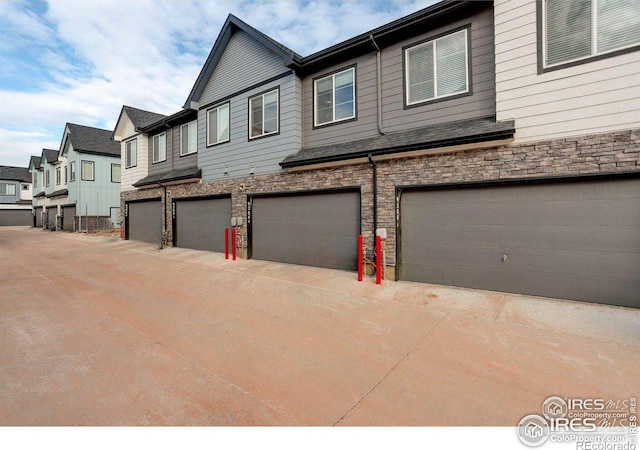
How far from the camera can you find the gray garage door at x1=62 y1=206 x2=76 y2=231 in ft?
83.8

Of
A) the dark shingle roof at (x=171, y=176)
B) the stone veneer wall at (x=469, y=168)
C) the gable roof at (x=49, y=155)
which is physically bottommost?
the stone veneer wall at (x=469, y=168)

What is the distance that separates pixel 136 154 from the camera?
56.7 ft

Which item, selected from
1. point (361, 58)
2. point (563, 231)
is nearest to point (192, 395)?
point (563, 231)

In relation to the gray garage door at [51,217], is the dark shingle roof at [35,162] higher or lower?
higher

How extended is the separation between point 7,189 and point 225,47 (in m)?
49.6

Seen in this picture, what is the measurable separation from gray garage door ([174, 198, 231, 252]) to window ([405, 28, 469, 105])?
317 inches

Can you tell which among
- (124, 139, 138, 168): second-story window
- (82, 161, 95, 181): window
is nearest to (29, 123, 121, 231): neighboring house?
(82, 161, 95, 181): window

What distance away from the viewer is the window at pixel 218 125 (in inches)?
481

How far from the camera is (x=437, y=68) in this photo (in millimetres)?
7391

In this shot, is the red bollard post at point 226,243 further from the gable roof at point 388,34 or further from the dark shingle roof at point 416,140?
the gable roof at point 388,34

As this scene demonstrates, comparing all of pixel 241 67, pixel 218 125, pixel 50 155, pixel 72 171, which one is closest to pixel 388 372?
pixel 241 67

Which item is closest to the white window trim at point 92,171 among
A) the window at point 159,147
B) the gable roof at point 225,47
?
the window at point 159,147

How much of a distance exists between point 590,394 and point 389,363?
1972 millimetres

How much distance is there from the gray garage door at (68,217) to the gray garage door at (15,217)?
63.9 feet
